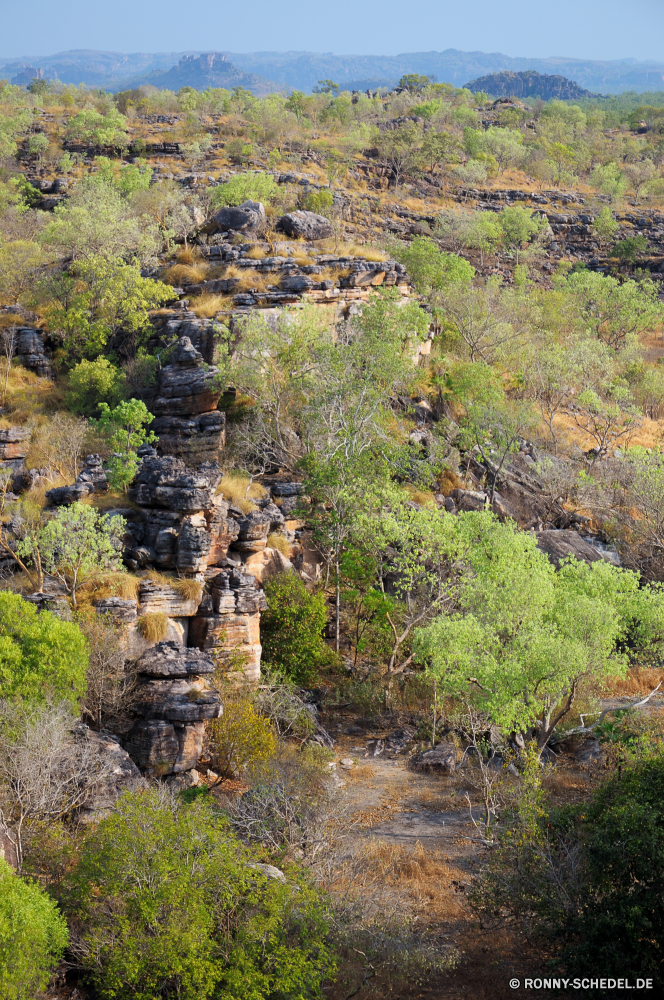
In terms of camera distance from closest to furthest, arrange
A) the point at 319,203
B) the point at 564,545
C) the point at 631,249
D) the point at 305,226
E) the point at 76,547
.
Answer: the point at 76,547 < the point at 564,545 < the point at 305,226 < the point at 319,203 < the point at 631,249

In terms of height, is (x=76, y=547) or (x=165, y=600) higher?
(x=76, y=547)

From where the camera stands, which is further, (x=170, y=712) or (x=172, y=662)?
(x=172, y=662)

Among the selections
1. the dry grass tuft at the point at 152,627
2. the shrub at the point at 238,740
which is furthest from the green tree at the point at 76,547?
the shrub at the point at 238,740

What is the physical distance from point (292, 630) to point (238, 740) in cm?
525

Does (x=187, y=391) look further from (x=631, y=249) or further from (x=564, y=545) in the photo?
(x=631, y=249)

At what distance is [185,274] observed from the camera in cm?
3662

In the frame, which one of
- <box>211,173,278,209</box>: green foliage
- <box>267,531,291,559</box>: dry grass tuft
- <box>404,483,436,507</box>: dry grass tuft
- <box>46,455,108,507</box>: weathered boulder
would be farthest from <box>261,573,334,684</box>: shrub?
<box>211,173,278,209</box>: green foliage

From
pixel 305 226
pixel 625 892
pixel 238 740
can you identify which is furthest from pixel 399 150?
pixel 625 892

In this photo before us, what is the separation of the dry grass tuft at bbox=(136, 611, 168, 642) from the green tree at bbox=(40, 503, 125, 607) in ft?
5.15

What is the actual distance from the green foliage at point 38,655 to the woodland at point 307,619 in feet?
0.20

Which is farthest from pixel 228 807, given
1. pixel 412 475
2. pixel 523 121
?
pixel 523 121

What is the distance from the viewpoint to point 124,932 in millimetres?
10289

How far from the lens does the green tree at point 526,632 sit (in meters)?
15.1

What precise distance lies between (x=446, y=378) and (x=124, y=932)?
30844mm
